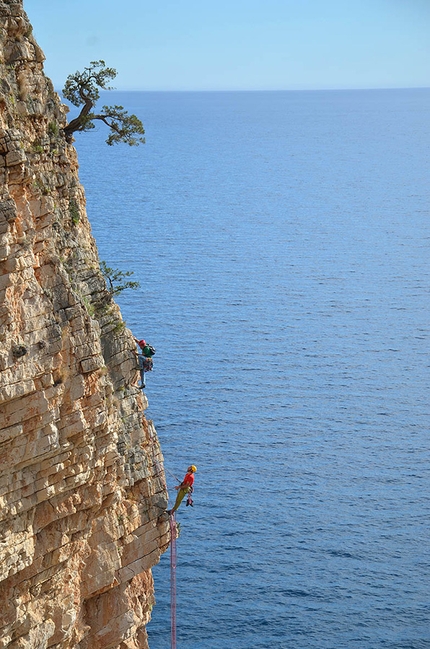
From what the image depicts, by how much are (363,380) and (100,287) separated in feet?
250

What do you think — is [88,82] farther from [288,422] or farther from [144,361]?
[288,422]

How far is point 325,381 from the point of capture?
105375 millimetres

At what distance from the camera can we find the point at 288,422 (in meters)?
95.9

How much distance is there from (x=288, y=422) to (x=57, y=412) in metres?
69.5

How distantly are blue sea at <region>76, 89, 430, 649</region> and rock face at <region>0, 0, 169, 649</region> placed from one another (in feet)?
102

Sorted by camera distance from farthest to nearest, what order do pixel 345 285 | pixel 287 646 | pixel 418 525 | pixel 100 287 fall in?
pixel 345 285, pixel 418 525, pixel 287 646, pixel 100 287

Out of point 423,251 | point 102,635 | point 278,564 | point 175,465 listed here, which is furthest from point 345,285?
point 102,635

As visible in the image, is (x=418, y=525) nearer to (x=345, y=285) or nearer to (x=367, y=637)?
(x=367, y=637)

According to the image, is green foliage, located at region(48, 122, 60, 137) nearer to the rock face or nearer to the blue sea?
the rock face

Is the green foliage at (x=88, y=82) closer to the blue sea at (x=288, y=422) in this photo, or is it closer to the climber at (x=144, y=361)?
the climber at (x=144, y=361)

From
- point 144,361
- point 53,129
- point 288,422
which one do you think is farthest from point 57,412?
Answer: point 288,422

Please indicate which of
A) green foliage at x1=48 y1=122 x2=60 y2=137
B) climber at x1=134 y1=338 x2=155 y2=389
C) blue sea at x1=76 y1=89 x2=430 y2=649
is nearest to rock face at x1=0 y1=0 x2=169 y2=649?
green foliage at x1=48 y1=122 x2=60 y2=137

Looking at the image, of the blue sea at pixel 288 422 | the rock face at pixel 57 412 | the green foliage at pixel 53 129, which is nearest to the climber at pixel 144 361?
the rock face at pixel 57 412

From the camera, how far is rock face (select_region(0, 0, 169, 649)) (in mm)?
25984
